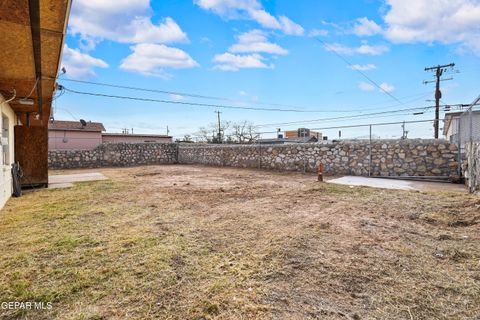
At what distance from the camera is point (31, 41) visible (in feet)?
8.77

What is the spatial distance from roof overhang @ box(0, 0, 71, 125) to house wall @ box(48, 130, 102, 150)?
84.4 feet

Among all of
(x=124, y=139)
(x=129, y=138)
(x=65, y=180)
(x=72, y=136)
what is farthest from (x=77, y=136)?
(x=65, y=180)

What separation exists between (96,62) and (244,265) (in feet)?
57.7

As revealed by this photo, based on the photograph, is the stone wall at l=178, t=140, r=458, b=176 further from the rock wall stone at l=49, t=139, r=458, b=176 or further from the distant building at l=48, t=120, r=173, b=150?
the distant building at l=48, t=120, r=173, b=150

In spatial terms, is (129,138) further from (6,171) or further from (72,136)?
(6,171)

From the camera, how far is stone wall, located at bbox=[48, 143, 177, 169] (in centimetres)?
1789

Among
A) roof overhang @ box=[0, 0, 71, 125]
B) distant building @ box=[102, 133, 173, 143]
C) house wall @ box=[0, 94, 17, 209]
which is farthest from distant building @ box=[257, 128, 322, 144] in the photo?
roof overhang @ box=[0, 0, 71, 125]

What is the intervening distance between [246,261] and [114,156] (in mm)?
20196

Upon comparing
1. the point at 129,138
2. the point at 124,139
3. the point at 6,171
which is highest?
the point at 129,138

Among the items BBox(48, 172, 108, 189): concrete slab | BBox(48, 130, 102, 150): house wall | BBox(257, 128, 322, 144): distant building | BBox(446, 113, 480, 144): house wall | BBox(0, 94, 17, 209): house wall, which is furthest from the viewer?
BBox(257, 128, 322, 144): distant building

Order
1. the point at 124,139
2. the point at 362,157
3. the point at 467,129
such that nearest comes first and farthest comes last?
the point at 467,129
the point at 362,157
the point at 124,139

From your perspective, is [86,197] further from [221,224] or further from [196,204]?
[221,224]

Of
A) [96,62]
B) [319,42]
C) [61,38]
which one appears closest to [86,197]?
[61,38]

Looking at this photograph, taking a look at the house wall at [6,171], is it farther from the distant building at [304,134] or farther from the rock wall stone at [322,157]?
the distant building at [304,134]
